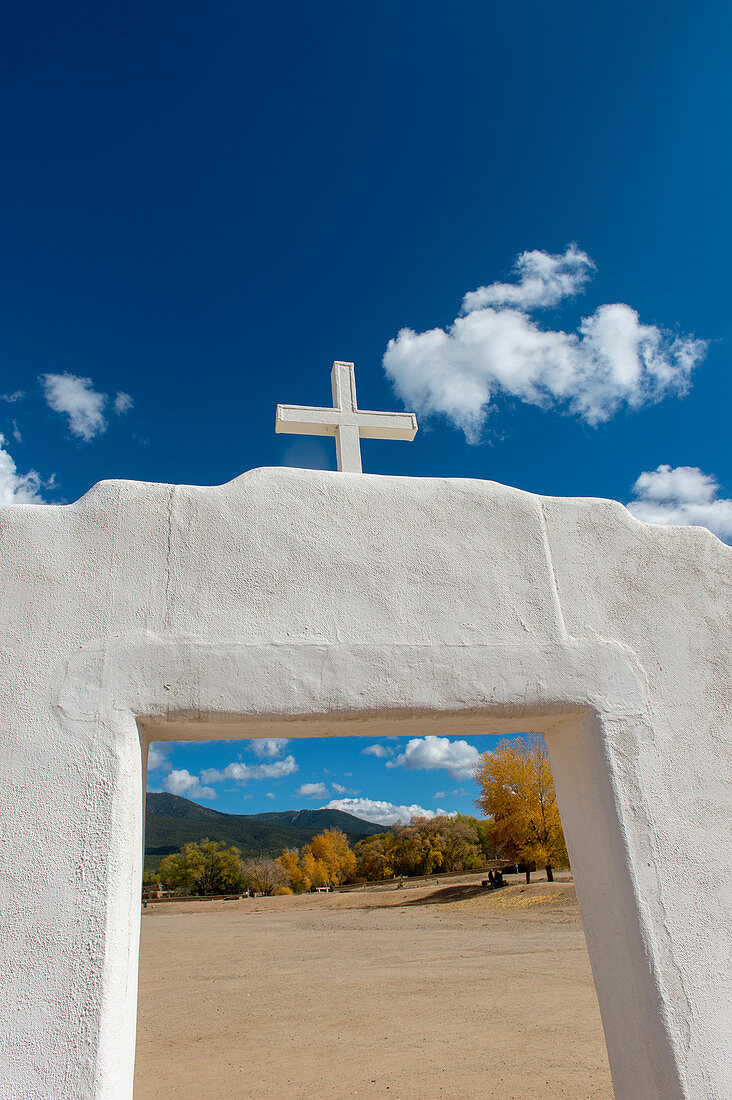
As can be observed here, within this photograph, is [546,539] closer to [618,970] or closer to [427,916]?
[618,970]

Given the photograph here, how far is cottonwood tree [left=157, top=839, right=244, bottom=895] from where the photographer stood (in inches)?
1635

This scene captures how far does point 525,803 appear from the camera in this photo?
23016 mm

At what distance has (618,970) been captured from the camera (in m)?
2.75

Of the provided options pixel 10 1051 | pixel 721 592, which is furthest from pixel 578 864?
pixel 10 1051

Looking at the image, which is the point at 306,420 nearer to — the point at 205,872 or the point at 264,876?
the point at 264,876

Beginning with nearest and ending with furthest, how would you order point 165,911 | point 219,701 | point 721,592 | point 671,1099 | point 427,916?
1. point 671,1099
2. point 219,701
3. point 721,592
4. point 427,916
5. point 165,911

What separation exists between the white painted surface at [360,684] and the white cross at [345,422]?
0.60m

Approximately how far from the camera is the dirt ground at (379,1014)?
20.6 ft

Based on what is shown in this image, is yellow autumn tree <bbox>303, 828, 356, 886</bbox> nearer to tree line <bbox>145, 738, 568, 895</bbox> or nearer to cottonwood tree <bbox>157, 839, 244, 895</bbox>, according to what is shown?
tree line <bbox>145, 738, 568, 895</bbox>

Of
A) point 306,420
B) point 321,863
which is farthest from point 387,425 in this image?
point 321,863

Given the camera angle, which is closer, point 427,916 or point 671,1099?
point 671,1099

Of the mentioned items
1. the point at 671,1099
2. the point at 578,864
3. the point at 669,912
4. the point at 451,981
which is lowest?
the point at 451,981

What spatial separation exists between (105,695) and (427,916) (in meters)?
20.9

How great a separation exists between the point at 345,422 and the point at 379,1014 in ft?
28.0
